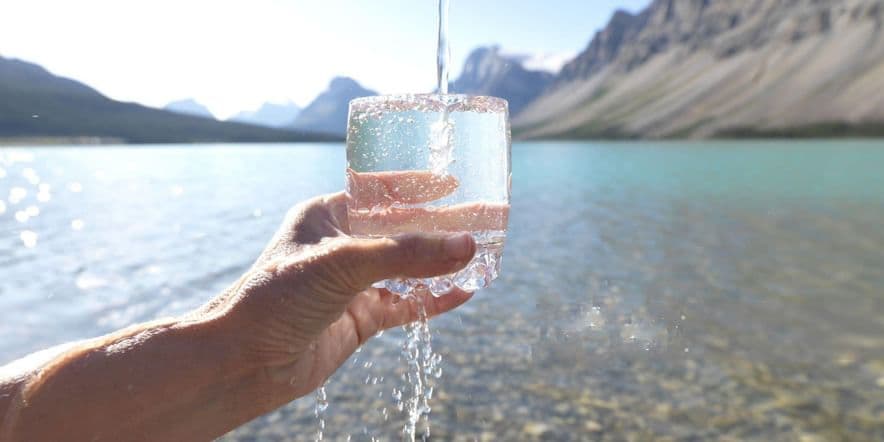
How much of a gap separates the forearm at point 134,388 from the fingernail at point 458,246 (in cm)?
95

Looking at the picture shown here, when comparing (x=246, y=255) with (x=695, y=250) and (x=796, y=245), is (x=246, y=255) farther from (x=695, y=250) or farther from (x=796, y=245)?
(x=796, y=245)

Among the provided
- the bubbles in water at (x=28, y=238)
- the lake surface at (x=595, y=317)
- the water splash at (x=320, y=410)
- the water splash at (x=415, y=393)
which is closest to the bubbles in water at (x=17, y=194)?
the lake surface at (x=595, y=317)

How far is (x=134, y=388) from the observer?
2523 millimetres

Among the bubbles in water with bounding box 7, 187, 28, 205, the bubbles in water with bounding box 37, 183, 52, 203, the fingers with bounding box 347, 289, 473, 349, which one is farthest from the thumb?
the bubbles in water with bounding box 37, 183, 52, 203

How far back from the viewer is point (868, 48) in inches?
6767

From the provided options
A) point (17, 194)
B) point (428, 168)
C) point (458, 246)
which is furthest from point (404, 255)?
point (17, 194)

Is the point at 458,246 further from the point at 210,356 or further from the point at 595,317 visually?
the point at 595,317

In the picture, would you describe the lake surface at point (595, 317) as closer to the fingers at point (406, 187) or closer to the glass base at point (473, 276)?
the glass base at point (473, 276)

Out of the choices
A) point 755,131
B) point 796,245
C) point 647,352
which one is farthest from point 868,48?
point 647,352

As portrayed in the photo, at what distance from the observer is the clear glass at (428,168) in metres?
2.72

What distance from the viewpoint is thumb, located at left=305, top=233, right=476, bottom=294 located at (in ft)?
8.16

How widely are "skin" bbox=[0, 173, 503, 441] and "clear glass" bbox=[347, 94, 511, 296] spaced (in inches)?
1.5

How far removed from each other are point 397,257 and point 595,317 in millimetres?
8423

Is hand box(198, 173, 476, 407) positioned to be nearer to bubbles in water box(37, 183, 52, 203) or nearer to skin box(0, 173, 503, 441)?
skin box(0, 173, 503, 441)
